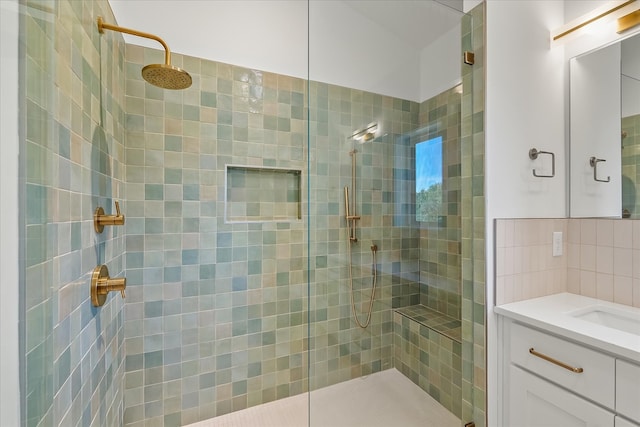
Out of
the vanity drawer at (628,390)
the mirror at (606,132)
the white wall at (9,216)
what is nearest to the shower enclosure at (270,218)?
the white wall at (9,216)

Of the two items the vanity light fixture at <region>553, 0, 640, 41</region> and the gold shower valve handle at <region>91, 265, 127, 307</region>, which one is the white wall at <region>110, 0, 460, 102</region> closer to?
the vanity light fixture at <region>553, 0, 640, 41</region>

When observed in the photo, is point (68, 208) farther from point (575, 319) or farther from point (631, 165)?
point (631, 165)

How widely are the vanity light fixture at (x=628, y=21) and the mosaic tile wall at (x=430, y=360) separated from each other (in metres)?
1.79

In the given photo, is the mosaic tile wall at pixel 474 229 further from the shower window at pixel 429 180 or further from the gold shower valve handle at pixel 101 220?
the gold shower valve handle at pixel 101 220

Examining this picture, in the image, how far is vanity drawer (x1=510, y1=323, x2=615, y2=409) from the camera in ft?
3.30

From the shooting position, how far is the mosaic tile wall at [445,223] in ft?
4.80

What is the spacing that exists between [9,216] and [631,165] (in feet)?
7.68

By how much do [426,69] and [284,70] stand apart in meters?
0.97

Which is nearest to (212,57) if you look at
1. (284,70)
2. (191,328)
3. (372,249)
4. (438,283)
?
(284,70)

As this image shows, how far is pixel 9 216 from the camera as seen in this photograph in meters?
0.54

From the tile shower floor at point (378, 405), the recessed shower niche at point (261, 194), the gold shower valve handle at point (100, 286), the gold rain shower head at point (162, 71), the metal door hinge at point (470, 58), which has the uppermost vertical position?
the metal door hinge at point (470, 58)

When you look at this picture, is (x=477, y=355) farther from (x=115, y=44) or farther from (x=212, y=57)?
(x=115, y=44)

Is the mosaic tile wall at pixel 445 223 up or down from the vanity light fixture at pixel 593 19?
down

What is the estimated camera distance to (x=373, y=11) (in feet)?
4.63
